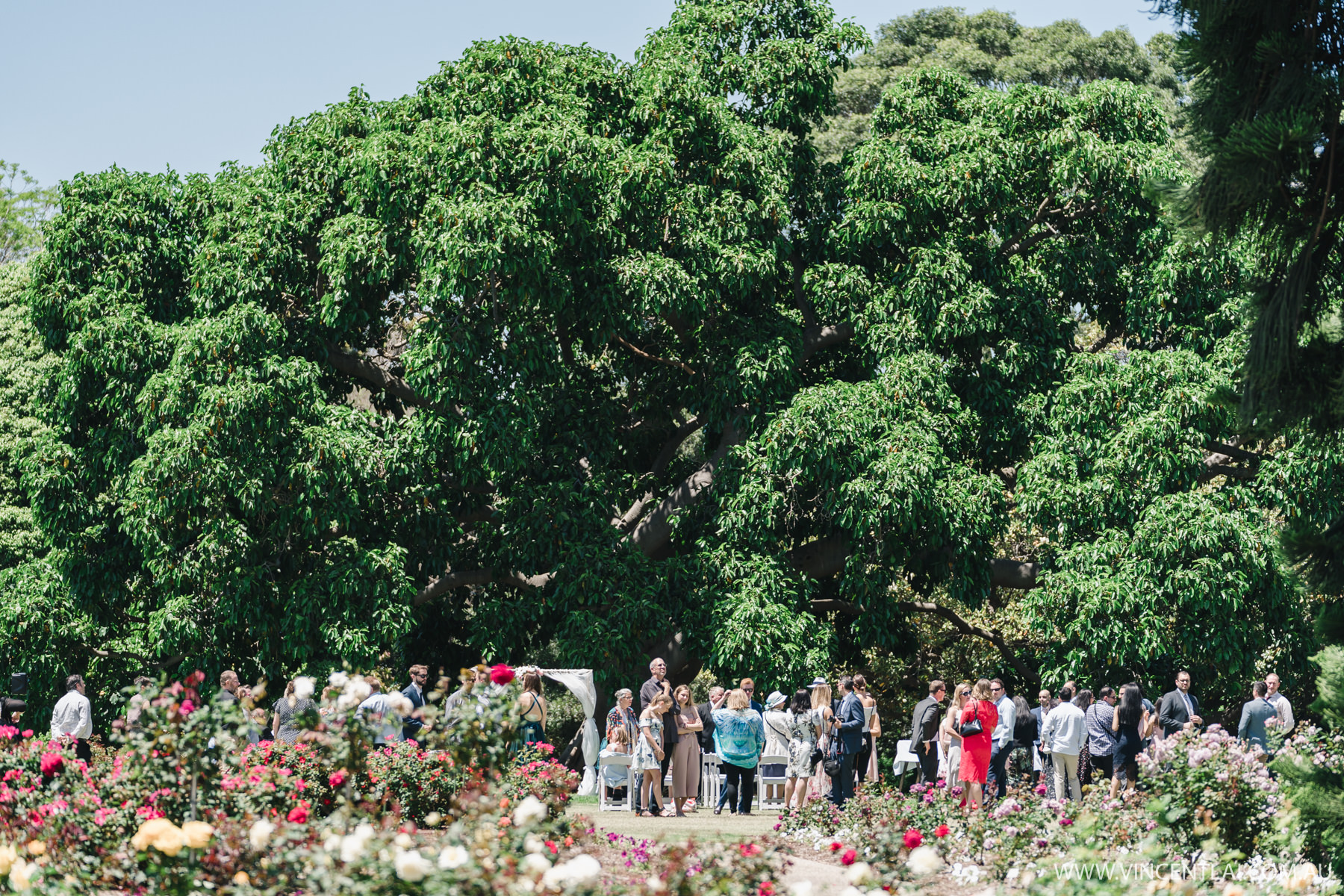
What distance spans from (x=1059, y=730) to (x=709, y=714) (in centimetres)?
391

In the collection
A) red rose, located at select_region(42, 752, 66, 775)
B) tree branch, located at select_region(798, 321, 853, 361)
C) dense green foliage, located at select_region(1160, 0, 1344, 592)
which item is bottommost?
red rose, located at select_region(42, 752, 66, 775)

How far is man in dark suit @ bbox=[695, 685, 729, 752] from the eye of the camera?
49.0 feet

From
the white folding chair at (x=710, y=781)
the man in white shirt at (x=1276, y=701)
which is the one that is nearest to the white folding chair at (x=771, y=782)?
the white folding chair at (x=710, y=781)

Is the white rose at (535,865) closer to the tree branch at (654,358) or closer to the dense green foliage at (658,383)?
the dense green foliage at (658,383)

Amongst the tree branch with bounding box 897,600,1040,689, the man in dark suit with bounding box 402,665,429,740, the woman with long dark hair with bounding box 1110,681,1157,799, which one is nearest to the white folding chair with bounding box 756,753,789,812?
the woman with long dark hair with bounding box 1110,681,1157,799

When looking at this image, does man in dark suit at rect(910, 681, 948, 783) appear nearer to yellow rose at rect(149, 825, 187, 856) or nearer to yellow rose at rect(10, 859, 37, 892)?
yellow rose at rect(149, 825, 187, 856)

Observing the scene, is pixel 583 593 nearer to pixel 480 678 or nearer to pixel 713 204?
pixel 713 204

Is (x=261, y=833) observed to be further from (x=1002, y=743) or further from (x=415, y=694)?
(x=1002, y=743)

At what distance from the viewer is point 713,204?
18.0 meters

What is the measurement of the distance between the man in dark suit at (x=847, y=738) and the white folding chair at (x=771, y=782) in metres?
1.68

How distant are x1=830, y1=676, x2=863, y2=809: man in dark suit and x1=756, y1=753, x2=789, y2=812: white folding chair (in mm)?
1677

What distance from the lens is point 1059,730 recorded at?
561 inches

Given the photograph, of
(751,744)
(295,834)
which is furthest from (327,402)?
(295,834)

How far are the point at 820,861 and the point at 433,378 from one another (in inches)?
360
